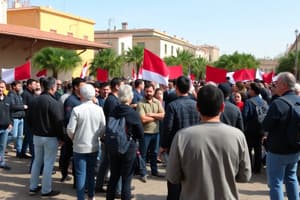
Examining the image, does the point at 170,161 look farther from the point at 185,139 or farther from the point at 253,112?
the point at 253,112

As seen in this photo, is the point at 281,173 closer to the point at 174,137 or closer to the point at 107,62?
the point at 174,137

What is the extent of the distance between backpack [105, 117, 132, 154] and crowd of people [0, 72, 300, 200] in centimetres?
4

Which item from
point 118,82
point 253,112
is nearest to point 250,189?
point 253,112

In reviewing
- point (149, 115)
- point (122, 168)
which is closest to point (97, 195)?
point (122, 168)

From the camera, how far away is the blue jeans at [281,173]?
14.7 ft

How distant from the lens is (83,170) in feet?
16.9

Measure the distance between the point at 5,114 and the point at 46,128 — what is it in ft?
6.03

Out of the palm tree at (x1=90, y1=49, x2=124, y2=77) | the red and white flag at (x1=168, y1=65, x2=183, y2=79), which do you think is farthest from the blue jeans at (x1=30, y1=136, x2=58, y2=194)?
the palm tree at (x1=90, y1=49, x2=124, y2=77)

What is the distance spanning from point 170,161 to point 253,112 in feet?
15.9

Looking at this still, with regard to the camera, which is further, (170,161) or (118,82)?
(118,82)

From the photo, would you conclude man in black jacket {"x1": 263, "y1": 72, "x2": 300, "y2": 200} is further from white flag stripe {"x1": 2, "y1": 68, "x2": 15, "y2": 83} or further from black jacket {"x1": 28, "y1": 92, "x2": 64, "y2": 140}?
white flag stripe {"x1": 2, "y1": 68, "x2": 15, "y2": 83}

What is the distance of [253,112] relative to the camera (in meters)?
7.09

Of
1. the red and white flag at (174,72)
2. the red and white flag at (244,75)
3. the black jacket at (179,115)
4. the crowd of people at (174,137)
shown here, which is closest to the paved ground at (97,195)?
the crowd of people at (174,137)

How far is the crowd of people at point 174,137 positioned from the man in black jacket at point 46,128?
0.05 ft
